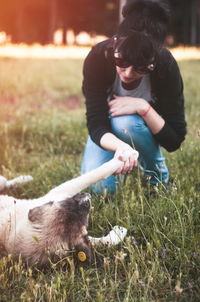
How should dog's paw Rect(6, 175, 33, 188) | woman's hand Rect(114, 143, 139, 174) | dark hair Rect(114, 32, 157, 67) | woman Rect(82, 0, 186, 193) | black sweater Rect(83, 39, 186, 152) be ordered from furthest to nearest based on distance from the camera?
1. dog's paw Rect(6, 175, 33, 188)
2. black sweater Rect(83, 39, 186, 152)
3. woman Rect(82, 0, 186, 193)
4. woman's hand Rect(114, 143, 139, 174)
5. dark hair Rect(114, 32, 157, 67)

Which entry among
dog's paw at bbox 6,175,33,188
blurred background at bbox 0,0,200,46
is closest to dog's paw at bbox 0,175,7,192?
dog's paw at bbox 6,175,33,188

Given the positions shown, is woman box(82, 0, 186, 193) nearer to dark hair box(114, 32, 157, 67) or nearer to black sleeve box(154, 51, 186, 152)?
black sleeve box(154, 51, 186, 152)

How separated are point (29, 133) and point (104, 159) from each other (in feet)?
6.07

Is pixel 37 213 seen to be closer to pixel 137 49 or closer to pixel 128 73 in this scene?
pixel 128 73

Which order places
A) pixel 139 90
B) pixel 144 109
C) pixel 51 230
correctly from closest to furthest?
pixel 51 230 < pixel 144 109 < pixel 139 90

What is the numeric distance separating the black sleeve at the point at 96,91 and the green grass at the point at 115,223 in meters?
0.51

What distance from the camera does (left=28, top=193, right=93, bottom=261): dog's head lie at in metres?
2.64

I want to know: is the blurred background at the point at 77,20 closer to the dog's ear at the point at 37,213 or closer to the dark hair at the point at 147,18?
the dark hair at the point at 147,18

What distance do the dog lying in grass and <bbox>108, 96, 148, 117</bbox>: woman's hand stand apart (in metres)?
0.61

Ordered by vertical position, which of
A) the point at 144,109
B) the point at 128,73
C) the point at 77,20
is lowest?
the point at 77,20

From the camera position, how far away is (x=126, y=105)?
351cm

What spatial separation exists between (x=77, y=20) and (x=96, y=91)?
122 ft

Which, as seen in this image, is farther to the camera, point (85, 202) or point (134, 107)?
point (134, 107)

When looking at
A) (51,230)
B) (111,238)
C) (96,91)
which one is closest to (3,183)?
(96,91)
